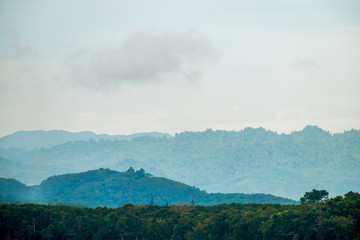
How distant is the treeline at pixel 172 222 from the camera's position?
124875mm

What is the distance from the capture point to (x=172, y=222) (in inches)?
6112

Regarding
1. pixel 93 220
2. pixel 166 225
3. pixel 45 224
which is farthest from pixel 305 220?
pixel 45 224

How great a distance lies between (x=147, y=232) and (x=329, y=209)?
49.4m

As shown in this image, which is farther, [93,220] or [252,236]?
[93,220]

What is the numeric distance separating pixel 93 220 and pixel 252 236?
134ft

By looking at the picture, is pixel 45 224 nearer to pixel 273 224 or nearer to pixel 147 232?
pixel 147 232

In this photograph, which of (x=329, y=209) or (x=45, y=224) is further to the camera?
(x=45, y=224)

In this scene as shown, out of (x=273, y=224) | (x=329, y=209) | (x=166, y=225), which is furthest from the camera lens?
(x=166, y=225)

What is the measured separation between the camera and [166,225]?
15275 centimetres

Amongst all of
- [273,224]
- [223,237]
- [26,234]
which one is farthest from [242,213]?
[26,234]

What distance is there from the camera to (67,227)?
149875 mm

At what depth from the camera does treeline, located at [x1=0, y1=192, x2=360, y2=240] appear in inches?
4916

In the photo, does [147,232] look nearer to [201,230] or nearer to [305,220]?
[201,230]

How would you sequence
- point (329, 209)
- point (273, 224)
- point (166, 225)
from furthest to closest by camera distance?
1. point (166, 225)
2. point (273, 224)
3. point (329, 209)
